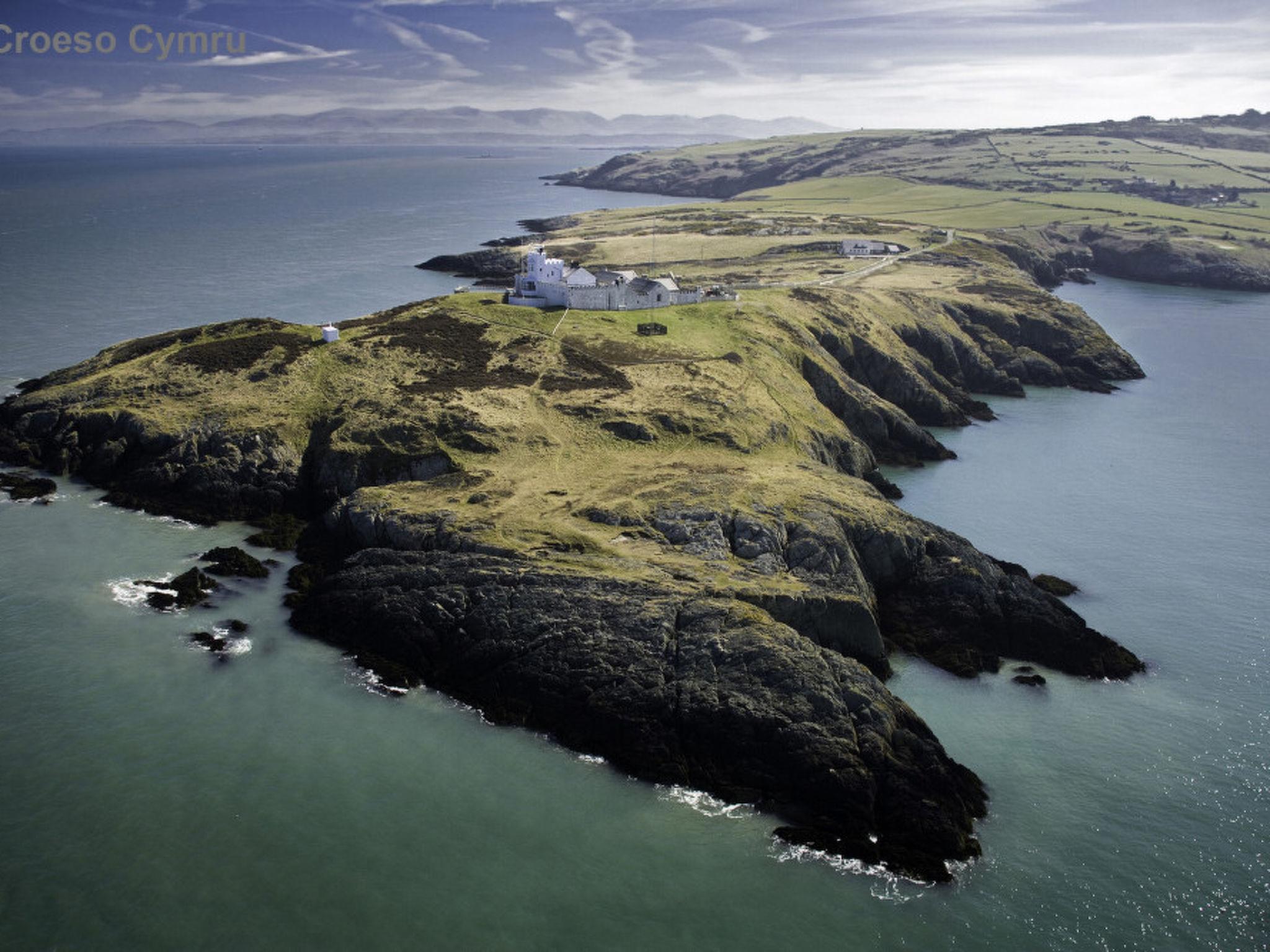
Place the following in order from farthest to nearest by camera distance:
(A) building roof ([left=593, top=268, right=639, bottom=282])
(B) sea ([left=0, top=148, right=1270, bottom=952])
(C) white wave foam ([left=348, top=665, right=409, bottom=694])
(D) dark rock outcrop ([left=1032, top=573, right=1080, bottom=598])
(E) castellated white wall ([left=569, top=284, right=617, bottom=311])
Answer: (A) building roof ([left=593, top=268, right=639, bottom=282]) → (E) castellated white wall ([left=569, top=284, right=617, bottom=311]) → (D) dark rock outcrop ([left=1032, top=573, right=1080, bottom=598]) → (C) white wave foam ([left=348, top=665, right=409, bottom=694]) → (B) sea ([left=0, top=148, right=1270, bottom=952])

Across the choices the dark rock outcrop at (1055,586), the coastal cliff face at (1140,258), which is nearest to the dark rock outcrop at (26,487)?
the dark rock outcrop at (1055,586)

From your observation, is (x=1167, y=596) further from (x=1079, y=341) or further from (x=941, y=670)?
(x=1079, y=341)

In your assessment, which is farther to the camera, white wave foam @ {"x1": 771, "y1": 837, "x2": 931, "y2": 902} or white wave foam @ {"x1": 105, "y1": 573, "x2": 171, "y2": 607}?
white wave foam @ {"x1": 105, "y1": 573, "x2": 171, "y2": 607}

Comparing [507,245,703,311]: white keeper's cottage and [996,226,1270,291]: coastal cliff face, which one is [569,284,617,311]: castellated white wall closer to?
[507,245,703,311]: white keeper's cottage

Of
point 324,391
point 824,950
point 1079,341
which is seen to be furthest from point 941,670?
point 1079,341

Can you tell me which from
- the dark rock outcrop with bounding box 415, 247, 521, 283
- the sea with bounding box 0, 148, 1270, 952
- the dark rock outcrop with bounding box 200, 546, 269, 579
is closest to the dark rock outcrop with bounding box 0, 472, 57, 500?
the sea with bounding box 0, 148, 1270, 952

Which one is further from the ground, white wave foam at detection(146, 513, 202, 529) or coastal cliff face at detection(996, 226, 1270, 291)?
coastal cliff face at detection(996, 226, 1270, 291)

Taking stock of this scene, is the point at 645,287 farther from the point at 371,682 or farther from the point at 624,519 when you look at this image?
the point at 371,682
